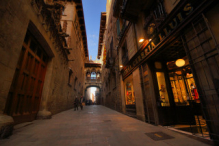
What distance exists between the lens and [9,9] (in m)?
2.72

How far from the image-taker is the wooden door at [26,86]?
3537 mm

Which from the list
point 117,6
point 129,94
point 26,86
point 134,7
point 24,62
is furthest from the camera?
point 117,6

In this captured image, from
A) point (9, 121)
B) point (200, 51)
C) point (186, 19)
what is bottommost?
point (9, 121)

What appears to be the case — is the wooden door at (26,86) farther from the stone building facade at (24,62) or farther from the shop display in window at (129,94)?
the shop display in window at (129,94)

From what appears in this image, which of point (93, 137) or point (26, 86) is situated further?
point (26, 86)

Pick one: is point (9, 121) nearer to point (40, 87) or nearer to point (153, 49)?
point (40, 87)

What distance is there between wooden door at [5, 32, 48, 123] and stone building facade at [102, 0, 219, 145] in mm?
5287

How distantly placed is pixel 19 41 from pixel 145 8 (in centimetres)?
582

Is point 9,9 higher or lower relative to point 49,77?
higher

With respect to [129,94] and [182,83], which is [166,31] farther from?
[129,94]

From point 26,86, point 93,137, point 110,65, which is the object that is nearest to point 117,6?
point 110,65

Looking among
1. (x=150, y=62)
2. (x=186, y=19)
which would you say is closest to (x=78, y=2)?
(x=150, y=62)

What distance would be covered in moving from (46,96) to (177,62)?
24.1 ft

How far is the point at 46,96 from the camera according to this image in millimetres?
5684
